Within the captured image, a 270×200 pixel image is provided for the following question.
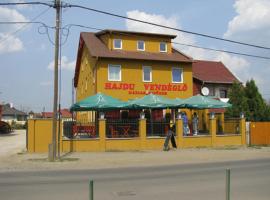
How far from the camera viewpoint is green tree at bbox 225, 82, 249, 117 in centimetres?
4016

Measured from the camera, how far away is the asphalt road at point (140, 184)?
1074 centimetres

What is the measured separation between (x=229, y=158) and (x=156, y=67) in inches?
651

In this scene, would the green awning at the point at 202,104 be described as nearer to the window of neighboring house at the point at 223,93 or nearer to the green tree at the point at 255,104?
the green tree at the point at 255,104

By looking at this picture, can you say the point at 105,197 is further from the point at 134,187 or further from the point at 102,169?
the point at 102,169

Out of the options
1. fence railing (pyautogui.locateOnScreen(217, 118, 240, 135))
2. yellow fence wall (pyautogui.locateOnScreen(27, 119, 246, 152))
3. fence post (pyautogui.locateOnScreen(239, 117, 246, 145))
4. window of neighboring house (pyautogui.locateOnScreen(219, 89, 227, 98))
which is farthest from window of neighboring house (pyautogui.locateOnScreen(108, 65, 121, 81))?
window of neighboring house (pyautogui.locateOnScreen(219, 89, 227, 98))

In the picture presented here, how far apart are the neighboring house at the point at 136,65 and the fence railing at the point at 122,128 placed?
9089mm

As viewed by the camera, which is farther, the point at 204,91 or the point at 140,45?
the point at 204,91

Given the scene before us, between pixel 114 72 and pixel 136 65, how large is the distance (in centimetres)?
184

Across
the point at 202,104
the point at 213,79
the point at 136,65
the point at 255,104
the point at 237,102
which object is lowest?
the point at 202,104

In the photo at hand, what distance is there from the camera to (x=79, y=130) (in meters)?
26.9

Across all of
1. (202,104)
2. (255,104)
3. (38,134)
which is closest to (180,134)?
(202,104)

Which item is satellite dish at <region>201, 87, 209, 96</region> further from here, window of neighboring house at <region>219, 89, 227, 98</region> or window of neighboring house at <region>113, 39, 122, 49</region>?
window of neighboring house at <region>113, 39, 122, 49</region>

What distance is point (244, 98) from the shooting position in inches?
1622

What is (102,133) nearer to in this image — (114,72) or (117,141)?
(117,141)
